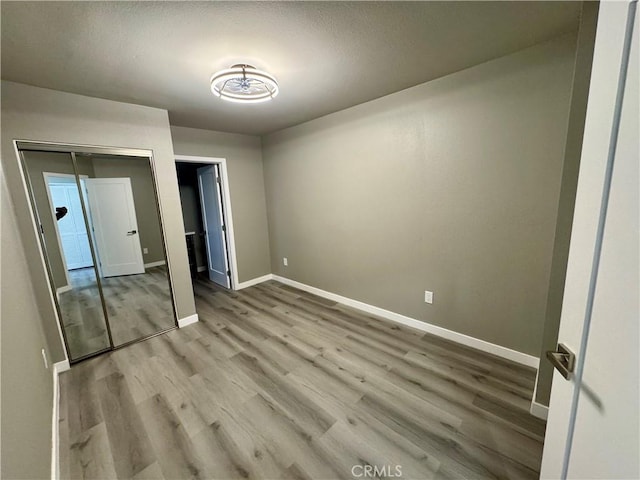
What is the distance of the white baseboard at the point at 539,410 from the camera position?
161cm

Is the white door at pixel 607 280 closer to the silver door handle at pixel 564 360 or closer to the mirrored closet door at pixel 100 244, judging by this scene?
the silver door handle at pixel 564 360

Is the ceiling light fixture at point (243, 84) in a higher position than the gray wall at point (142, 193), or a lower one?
higher

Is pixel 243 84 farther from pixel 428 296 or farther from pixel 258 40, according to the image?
pixel 428 296

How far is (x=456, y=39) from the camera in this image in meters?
1.66

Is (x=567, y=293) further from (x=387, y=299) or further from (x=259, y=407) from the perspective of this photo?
(x=387, y=299)

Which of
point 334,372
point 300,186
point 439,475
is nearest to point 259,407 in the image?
point 334,372

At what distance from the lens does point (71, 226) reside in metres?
2.31

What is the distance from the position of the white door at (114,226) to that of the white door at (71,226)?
98mm

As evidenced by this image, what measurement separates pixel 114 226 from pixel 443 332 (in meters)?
3.58

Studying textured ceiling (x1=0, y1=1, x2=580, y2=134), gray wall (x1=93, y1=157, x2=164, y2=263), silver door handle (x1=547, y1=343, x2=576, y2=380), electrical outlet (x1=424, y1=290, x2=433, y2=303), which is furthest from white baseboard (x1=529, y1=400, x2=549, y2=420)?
gray wall (x1=93, y1=157, x2=164, y2=263)

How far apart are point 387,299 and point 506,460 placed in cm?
167

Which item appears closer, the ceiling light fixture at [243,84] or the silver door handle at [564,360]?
the silver door handle at [564,360]

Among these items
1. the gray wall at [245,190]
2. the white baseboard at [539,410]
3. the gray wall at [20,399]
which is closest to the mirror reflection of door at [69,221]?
the gray wall at [20,399]

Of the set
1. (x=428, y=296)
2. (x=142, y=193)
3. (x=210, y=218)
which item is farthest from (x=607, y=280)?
(x=210, y=218)
